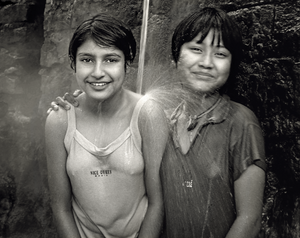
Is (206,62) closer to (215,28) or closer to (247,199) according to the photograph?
(215,28)

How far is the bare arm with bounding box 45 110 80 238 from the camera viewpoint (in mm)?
2381

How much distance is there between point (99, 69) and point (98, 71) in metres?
0.02

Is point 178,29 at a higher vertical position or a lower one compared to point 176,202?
higher

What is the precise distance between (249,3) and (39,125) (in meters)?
2.29

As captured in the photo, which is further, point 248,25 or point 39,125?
point 39,125

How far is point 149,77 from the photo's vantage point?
3.17 metres

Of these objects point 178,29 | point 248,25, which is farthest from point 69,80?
point 248,25

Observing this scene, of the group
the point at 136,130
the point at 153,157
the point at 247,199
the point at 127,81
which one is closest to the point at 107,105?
the point at 136,130

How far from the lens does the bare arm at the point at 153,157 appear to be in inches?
91.4

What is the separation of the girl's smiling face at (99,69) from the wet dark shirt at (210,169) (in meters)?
0.50

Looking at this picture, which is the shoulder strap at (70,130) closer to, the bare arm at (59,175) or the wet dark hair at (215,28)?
the bare arm at (59,175)

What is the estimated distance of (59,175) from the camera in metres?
2.41

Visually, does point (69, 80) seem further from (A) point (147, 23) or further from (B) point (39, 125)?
(A) point (147, 23)

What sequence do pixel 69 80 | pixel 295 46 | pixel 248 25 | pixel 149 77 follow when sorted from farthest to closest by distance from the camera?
pixel 69 80 → pixel 149 77 → pixel 248 25 → pixel 295 46
